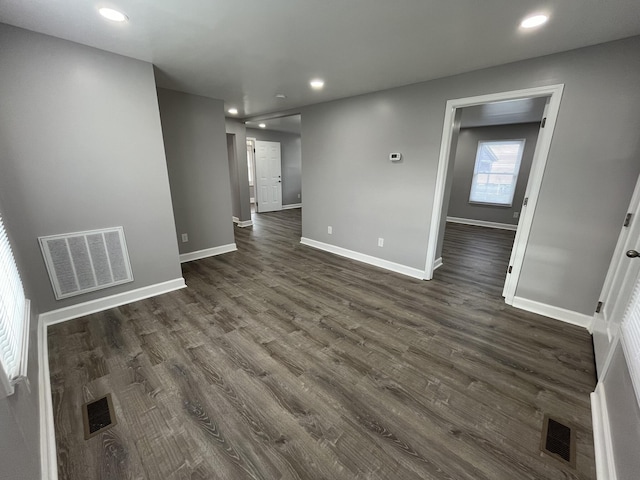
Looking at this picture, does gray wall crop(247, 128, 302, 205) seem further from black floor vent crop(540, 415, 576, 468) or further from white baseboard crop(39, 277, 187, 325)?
black floor vent crop(540, 415, 576, 468)

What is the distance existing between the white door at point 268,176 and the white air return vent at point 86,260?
17.2 feet

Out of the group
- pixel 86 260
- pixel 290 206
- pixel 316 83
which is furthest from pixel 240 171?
pixel 86 260

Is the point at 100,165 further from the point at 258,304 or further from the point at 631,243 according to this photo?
the point at 631,243

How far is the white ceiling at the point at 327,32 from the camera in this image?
167 centimetres

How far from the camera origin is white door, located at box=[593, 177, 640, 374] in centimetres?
185

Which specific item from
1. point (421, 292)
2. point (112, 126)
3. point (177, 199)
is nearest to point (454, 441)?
point (421, 292)

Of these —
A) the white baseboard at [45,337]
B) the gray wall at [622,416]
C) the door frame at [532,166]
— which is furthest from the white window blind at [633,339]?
the white baseboard at [45,337]

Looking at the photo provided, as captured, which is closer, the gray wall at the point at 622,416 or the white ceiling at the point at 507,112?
the gray wall at the point at 622,416

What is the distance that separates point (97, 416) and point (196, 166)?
3.23 meters

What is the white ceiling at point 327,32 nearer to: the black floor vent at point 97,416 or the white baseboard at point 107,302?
the white baseboard at point 107,302

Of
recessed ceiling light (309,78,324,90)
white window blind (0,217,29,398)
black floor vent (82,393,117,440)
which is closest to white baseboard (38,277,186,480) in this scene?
black floor vent (82,393,117,440)

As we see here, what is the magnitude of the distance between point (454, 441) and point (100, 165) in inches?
140

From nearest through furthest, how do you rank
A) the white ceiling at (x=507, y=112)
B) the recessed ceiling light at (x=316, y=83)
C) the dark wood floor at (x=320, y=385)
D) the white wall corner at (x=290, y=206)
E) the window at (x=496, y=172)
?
the dark wood floor at (x=320, y=385), the recessed ceiling light at (x=316, y=83), the white ceiling at (x=507, y=112), the window at (x=496, y=172), the white wall corner at (x=290, y=206)

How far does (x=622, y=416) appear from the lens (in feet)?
4.15
